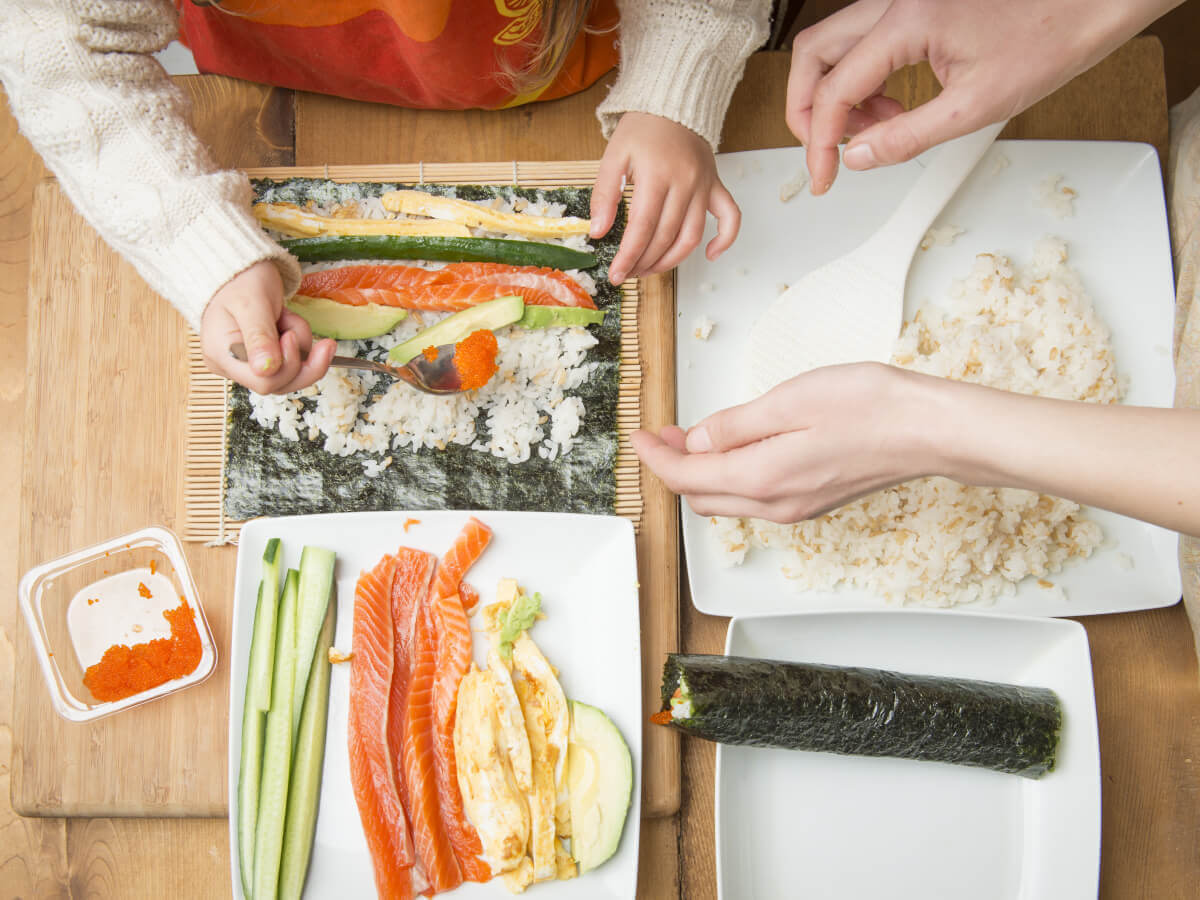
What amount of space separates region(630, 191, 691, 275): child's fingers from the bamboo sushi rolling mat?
8cm

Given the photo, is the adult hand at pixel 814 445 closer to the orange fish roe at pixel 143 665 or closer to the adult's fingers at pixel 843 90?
the adult's fingers at pixel 843 90

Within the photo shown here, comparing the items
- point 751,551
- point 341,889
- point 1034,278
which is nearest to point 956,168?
point 1034,278

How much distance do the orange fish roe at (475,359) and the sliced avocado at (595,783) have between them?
531 mm

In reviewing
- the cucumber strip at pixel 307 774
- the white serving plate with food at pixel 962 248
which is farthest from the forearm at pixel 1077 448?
the cucumber strip at pixel 307 774

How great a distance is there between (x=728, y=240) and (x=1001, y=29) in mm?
442

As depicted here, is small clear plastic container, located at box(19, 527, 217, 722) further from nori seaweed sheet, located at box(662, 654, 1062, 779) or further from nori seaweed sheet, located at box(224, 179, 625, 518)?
nori seaweed sheet, located at box(662, 654, 1062, 779)

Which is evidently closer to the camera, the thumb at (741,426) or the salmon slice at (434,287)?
the thumb at (741,426)

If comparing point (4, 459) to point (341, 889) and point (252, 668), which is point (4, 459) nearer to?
point (252, 668)

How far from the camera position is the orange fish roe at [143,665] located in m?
1.29

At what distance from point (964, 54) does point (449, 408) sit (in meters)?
0.89

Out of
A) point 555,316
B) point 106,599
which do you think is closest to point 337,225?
point 555,316

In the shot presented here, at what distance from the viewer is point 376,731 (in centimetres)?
127

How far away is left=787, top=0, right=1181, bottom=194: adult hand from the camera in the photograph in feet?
3.25

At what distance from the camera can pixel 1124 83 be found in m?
1.40
